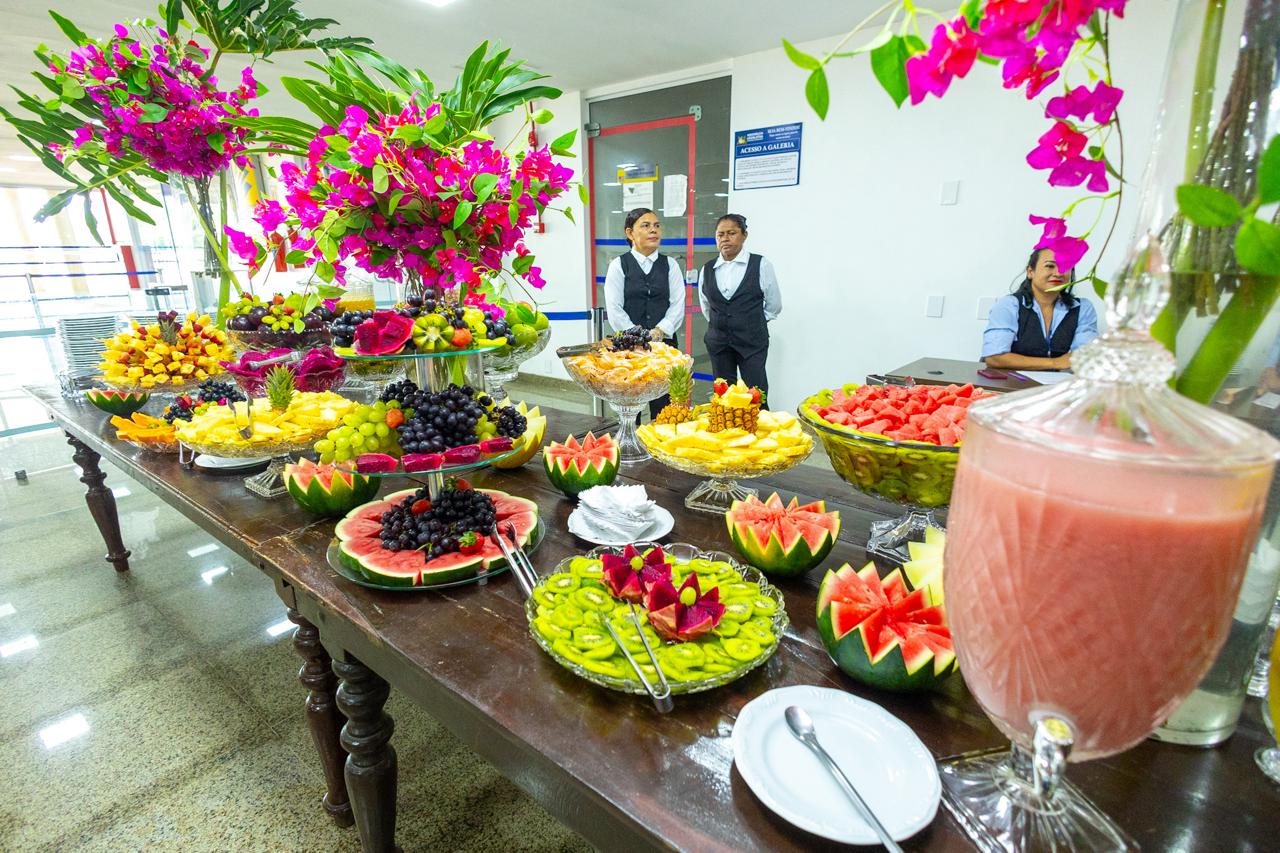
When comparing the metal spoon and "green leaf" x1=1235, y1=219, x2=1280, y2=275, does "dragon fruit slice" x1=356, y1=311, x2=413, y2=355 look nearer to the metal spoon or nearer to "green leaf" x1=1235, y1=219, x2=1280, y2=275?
the metal spoon

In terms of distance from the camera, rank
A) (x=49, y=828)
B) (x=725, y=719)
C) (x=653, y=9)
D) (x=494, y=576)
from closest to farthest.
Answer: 1. (x=725, y=719)
2. (x=494, y=576)
3. (x=49, y=828)
4. (x=653, y=9)

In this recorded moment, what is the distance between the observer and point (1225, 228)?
47 cm

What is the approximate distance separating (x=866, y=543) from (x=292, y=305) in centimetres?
164

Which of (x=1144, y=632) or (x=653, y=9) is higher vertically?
(x=653, y=9)

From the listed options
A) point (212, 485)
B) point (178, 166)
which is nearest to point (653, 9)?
point (178, 166)

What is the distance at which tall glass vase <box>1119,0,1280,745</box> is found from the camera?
0.47m

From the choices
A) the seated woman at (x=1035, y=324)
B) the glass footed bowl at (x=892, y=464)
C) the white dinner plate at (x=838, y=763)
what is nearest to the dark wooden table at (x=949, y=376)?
the seated woman at (x=1035, y=324)

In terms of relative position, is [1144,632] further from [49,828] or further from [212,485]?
[49,828]

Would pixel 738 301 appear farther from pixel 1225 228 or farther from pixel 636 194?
pixel 1225 228

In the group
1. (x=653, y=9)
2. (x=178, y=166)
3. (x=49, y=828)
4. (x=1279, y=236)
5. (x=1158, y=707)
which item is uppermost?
(x=653, y=9)

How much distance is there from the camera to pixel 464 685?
0.73 metres

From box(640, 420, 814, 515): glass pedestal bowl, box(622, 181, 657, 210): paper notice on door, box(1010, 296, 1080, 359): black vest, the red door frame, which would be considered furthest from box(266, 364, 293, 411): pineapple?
box(622, 181, 657, 210): paper notice on door

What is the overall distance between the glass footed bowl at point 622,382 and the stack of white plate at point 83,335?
3.29 meters

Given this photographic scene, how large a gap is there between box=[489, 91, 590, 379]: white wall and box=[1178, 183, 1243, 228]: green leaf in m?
5.13
